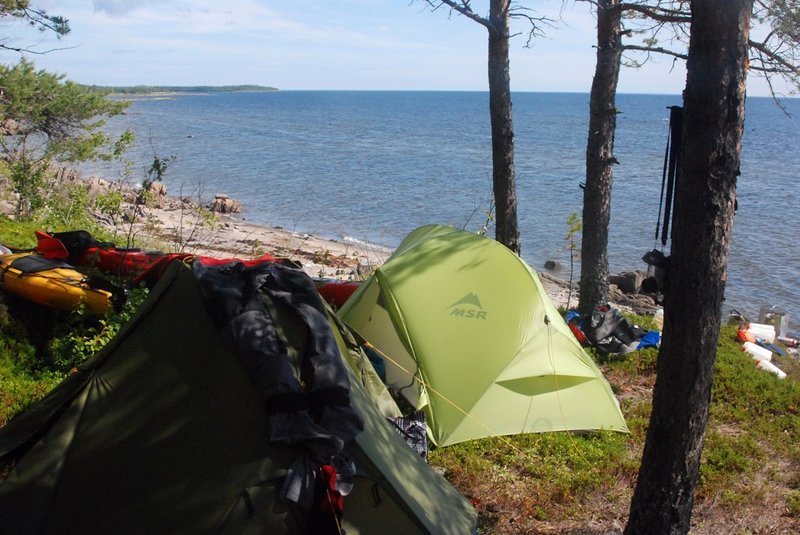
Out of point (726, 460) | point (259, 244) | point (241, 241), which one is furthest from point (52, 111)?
point (726, 460)

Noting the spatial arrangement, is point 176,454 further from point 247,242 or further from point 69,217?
point 247,242

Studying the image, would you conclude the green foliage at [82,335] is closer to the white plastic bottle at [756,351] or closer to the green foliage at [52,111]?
the white plastic bottle at [756,351]

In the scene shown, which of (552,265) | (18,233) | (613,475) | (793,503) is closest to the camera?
(793,503)

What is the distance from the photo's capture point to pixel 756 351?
898cm

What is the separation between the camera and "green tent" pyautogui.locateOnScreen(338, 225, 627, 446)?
5879 mm

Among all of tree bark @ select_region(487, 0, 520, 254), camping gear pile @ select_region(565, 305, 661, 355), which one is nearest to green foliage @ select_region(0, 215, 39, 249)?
tree bark @ select_region(487, 0, 520, 254)

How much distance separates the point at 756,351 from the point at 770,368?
21.4 inches

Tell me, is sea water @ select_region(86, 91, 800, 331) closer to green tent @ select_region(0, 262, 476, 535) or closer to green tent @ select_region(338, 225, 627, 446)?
green tent @ select_region(338, 225, 627, 446)

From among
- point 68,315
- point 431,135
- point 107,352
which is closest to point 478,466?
point 107,352

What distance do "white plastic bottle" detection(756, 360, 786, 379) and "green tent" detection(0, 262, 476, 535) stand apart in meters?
5.74

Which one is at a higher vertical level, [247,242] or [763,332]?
[763,332]

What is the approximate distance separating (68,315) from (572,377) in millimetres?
4673

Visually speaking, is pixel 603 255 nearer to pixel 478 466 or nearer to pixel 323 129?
pixel 478 466

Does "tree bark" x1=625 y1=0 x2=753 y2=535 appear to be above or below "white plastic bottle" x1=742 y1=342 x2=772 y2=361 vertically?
above
